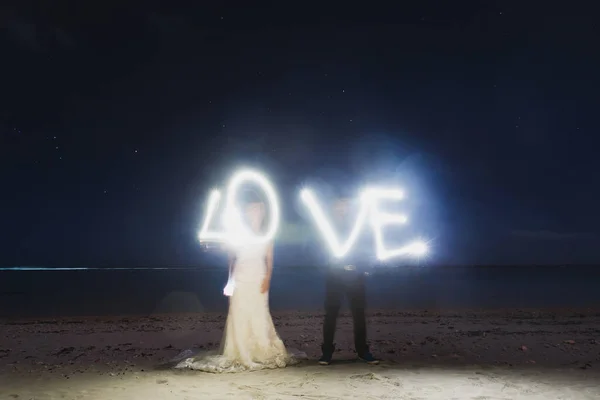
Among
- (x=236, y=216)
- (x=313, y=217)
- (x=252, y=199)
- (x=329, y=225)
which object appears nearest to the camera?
(x=313, y=217)

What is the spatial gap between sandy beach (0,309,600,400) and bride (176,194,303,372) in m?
0.36

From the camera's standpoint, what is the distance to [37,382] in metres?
7.09

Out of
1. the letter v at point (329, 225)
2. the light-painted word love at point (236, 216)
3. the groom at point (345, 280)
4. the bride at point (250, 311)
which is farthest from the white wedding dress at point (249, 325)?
the letter v at point (329, 225)

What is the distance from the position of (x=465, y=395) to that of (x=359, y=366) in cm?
191

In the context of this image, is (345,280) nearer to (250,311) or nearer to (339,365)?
(339,365)

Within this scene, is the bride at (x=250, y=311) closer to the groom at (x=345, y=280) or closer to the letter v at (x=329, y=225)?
the groom at (x=345, y=280)

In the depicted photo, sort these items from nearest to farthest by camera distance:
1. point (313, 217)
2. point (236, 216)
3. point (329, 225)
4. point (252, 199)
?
point (313, 217) → point (329, 225) → point (236, 216) → point (252, 199)

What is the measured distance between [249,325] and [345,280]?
4.88 feet

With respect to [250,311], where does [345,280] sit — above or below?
above

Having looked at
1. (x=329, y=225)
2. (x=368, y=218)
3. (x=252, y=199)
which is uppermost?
(x=252, y=199)

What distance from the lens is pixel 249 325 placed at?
779 cm

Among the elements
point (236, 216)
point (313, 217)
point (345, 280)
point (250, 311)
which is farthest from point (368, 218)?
point (250, 311)

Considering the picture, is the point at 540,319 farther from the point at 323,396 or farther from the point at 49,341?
the point at 49,341

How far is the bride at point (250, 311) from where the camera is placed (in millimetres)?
7738
